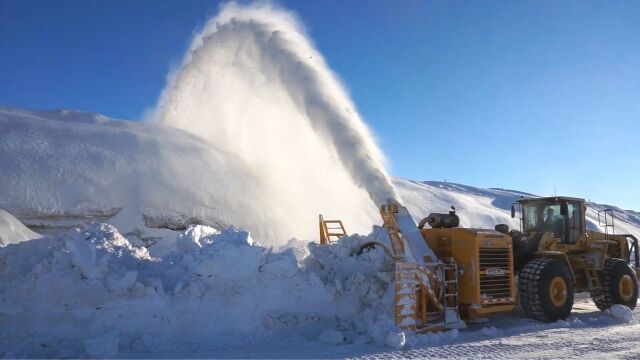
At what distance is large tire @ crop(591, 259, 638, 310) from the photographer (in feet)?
31.8

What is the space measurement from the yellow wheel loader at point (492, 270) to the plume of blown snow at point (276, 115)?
523 cm

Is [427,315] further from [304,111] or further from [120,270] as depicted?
[304,111]

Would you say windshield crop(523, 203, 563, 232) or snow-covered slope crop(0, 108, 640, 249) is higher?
snow-covered slope crop(0, 108, 640, 249)

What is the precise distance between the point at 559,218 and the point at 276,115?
1184 centimetres

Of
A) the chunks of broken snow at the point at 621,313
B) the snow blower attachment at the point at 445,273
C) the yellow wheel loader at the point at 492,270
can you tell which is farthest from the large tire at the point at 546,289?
the chunks of broken snow at the point at 621,313

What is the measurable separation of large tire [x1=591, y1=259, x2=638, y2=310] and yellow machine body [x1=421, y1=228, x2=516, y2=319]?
2.82 m

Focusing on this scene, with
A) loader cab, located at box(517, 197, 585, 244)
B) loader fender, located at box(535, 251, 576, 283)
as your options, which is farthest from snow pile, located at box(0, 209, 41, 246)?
loader cab, located at box(517, 197, 585, 244)

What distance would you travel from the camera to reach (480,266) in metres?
7.71

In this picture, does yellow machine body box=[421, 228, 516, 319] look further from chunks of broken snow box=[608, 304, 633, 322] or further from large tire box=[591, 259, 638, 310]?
A: large tire box=[591, 259, 638, 310]

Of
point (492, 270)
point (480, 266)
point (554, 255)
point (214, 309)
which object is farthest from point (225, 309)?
point (554, 255)

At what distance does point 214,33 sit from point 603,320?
15.6 meters

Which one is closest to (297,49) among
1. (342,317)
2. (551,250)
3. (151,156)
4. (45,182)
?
(151,156)

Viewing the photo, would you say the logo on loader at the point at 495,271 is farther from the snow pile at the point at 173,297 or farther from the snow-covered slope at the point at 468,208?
the snow-covered slope at the point at 468,208

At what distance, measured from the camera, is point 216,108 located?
22.8 metres
